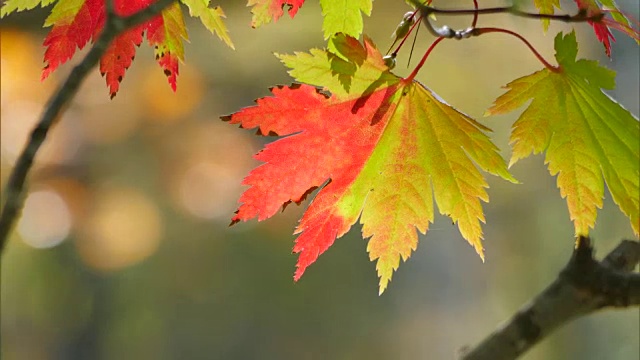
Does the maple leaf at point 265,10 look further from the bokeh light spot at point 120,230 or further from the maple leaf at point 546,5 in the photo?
the bokeh light spot at point 120,230

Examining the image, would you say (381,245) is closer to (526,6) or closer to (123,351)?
(526,6)

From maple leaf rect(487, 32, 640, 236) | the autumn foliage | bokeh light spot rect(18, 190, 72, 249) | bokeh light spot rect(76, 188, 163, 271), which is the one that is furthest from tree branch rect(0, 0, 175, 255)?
bokeh light spot rect(76, 188, 163, 271)

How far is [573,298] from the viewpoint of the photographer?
0.56 meters

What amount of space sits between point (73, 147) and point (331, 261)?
2.07 metres

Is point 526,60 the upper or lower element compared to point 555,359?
upper

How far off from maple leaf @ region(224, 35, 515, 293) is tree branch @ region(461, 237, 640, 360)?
0.09 m

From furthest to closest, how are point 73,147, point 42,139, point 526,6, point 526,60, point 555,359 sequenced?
point 73,147 < point 555,359 < point 526,60 < point 526,6 < point 42,139

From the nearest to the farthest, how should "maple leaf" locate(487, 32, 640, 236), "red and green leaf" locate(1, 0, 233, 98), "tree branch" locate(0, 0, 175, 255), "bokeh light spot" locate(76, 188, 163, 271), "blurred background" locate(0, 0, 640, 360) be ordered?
"tree branch" locate(0, 0, 175, 255) < "maple leaf" locate(487, 32, 640, 236) < "red and green leaf" locate(1, 0, 233, 98) < "blurred background" locate(0, 0, 640, 360) < "bokeh light spot" locate(76, 188, 163, 271)

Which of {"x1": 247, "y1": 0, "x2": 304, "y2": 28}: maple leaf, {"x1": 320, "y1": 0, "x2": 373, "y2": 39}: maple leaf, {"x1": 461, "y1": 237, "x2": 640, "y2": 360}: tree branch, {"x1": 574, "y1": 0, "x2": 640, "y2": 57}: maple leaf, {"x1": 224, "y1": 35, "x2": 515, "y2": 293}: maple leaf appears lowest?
{"x1": 461, "y1": 237, "x2": 640, "y2": 360}: tree branch

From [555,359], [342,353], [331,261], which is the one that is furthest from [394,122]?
[342,353]

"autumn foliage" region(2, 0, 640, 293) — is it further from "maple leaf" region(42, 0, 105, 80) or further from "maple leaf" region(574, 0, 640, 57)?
"maple leaf" region(42, 0, 105, 80)

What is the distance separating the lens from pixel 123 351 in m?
5.30

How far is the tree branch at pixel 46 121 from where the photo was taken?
0.90 ft

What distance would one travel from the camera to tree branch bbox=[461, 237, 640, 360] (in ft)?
1.74
